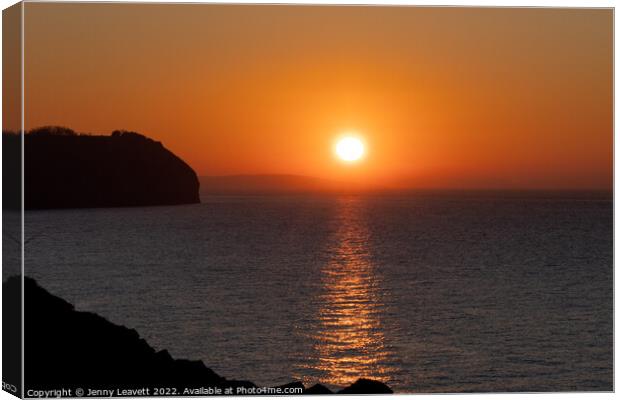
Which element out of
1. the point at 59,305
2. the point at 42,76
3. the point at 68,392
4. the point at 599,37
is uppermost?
the point at 42,76

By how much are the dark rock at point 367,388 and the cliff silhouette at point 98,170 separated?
6.19 meters

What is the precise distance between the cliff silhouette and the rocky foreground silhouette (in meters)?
2.44

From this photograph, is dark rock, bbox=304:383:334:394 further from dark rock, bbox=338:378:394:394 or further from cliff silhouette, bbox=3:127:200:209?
cliff silhouette, bbox=3:127:200:209

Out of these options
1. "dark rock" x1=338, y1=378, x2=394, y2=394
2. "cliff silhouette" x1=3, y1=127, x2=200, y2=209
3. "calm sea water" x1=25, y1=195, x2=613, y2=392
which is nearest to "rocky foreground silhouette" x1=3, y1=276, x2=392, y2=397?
"dark rock" x1=338, y1=378, x2=394, y2=394

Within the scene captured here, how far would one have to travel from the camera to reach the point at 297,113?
22188 mm

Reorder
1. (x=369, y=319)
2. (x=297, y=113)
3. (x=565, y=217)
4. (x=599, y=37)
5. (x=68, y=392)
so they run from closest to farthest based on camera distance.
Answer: (x=68, y=392), (x=599, y=37), (x=297, y=113), (x=369, y=319), (x=565, y=217)

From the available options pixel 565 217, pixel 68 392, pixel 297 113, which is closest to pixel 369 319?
pixel 297 113

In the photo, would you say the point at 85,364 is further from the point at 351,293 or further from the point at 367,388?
the point at 351,293

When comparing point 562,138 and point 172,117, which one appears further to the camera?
point 172,117

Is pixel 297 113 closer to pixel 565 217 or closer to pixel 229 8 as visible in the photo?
pixel 229 8

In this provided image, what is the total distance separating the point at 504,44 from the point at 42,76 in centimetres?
846

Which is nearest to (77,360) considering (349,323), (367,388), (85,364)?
(85,364)

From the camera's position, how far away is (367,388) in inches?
599

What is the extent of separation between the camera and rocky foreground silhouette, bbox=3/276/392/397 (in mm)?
14070
